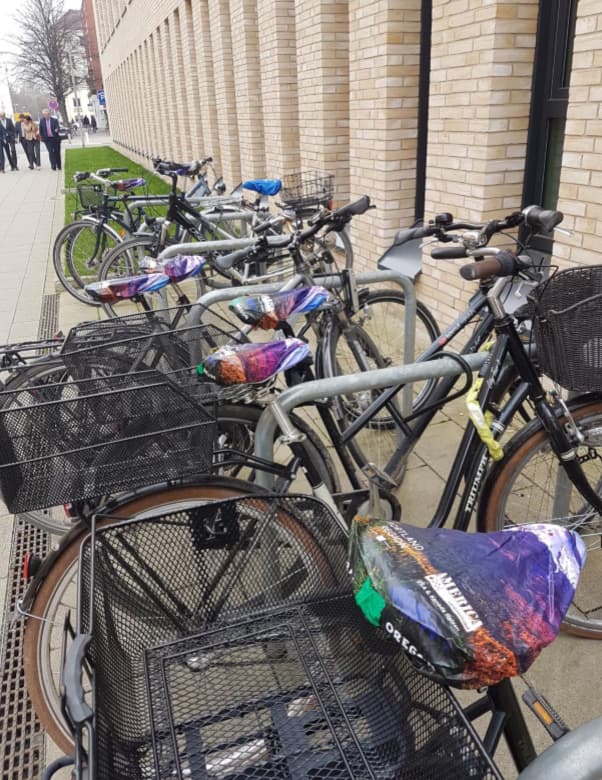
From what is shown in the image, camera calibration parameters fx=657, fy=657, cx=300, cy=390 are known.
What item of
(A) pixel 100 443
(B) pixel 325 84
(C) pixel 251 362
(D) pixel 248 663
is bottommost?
(D) pixel 248 663

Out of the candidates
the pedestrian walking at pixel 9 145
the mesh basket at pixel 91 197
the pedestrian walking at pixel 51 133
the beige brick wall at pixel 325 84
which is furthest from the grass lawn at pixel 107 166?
the beige brick wall at pixel 325 84

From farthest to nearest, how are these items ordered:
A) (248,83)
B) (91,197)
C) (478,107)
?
1. (248,83)
2. (91,197)
3. (478,107)

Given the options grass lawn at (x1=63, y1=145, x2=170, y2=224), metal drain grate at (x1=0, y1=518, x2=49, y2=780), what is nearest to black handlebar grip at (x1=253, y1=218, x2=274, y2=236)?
metal drain grate at (x1=0, y1=518, x2=49, y2=780)

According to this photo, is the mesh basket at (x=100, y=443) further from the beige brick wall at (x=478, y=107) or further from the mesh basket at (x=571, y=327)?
the beige brick wall at (x=478, y=107)

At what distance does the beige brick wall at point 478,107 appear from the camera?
3947 mm

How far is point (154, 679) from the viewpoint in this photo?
1395mm

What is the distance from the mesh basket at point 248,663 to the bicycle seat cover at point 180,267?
206cm

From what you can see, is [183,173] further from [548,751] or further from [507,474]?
[548,751]

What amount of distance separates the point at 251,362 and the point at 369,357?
155cm

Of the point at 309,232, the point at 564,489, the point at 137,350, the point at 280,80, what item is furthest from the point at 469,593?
the point at 280,80

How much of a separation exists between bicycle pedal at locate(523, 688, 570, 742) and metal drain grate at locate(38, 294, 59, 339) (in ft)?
18.1

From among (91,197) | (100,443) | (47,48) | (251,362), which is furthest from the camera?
(47,48)

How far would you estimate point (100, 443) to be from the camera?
181 centimetres

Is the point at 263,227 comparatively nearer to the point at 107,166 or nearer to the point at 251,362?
the point at 251,362
